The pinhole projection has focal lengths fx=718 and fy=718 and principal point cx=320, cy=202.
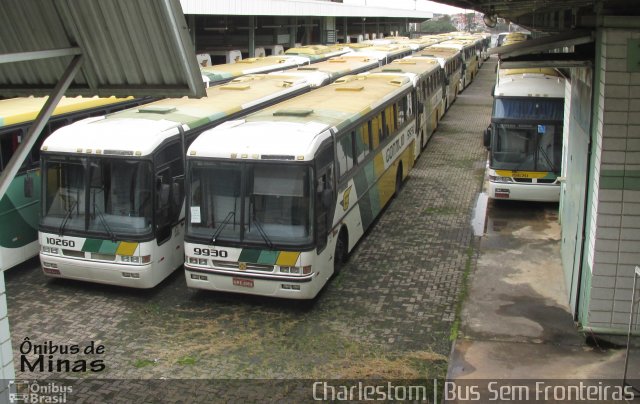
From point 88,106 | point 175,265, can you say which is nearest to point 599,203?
point 175,265

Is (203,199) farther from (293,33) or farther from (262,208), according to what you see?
(293,33)

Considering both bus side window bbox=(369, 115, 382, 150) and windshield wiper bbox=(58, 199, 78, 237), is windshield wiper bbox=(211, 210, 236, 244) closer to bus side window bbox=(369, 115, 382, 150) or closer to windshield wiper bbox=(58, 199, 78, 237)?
windshield wiper bbox=(58, 199, 78, 237)

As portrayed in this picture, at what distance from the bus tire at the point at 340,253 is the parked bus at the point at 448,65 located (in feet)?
49.8

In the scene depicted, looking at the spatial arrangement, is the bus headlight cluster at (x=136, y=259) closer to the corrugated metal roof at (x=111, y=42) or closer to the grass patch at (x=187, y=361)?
the grass patch at (x=187, y=361)

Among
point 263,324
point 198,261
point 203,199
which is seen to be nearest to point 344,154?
point 203,199

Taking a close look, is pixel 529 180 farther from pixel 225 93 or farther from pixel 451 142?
pixel 451 142

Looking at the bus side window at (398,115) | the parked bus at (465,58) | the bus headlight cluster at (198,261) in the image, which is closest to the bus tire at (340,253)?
the bus headlight cluster at (198,261)

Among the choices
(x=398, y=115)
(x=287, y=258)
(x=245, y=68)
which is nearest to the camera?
(x=287, y=258)

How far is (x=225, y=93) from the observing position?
48.1ft


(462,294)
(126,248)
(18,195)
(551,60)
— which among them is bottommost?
(462,294)

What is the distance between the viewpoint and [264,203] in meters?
9.52

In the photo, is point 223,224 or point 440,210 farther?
point 440,210

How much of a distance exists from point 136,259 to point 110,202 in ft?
2.94

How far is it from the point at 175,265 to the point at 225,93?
4.87m
